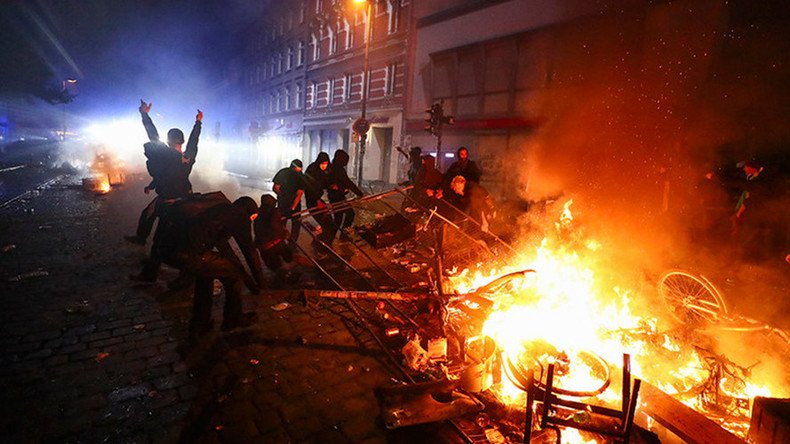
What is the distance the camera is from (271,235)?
6.64m

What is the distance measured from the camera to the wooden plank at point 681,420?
9.38 feet

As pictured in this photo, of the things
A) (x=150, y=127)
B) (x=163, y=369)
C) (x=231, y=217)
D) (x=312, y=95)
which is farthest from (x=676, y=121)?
(x=312, y=95)

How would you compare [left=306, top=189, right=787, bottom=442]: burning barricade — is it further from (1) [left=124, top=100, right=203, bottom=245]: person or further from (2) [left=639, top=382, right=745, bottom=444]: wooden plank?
(1) [left=124, top=100, right=203, bottom=245]: person

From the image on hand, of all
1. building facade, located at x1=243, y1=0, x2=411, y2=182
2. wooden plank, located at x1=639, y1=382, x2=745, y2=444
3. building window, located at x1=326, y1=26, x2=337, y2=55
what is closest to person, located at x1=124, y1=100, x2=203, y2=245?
wooden plank, located at x1=639, y1=382, x2=745, y2=444

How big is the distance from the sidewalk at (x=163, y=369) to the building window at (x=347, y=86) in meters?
21.5

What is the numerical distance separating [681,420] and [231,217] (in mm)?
4980

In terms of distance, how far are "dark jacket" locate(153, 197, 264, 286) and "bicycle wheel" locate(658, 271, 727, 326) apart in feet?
19.6

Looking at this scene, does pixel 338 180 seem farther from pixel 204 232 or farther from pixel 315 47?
pixel 315 47

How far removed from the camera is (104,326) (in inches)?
182

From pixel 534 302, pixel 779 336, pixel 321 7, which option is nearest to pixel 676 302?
pixel 779 336

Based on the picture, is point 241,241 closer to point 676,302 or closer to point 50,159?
point 676,302

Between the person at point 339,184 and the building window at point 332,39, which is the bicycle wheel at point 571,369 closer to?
the person at point 339,184

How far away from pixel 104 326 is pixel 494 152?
13.9m

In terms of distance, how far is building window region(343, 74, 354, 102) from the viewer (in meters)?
25.4
